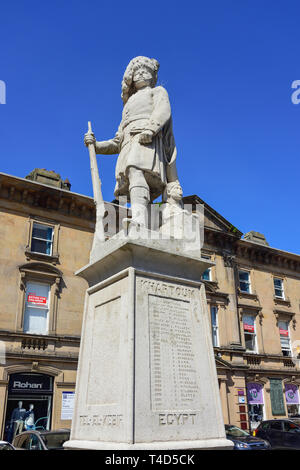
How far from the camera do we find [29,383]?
1858cm

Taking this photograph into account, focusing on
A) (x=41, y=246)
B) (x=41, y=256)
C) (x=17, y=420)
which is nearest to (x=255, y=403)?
(x=17, y=420)

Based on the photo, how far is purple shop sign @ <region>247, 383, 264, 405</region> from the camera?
25.3m

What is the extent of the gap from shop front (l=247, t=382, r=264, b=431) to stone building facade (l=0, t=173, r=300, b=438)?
0.06 meters

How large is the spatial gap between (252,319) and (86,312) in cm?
2452

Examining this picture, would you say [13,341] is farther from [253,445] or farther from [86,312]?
[86,312]

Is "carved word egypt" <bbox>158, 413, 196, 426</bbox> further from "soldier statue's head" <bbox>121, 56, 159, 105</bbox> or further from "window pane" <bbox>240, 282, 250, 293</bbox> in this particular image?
"window pane" <bbox>240, 282, 250, 293</bbox>

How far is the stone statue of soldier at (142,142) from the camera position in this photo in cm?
530

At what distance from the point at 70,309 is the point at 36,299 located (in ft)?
5.61

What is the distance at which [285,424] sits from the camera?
18266 millimetres

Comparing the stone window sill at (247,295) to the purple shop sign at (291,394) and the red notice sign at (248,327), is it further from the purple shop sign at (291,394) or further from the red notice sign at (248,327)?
the purple shop sign at (291,394)

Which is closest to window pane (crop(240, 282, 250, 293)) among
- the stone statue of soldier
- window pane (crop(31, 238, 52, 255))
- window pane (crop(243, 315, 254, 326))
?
window pane (crop(243, 315, 254, 326))

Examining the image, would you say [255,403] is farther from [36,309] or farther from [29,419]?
[36,309]

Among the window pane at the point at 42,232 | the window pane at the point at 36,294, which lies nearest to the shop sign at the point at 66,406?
the window pane at the point at 36,294

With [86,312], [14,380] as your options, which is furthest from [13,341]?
[86,312]
